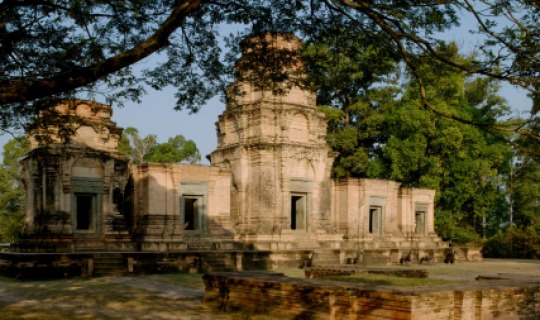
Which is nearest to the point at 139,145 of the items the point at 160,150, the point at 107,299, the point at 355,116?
the point at 160,150

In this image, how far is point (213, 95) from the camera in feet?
36.0

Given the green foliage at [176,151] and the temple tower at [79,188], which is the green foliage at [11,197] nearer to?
the green foliage at [176,151]

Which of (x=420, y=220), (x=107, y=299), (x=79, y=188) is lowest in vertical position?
(x=107, y=299)

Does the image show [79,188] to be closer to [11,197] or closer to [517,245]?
[11,197]

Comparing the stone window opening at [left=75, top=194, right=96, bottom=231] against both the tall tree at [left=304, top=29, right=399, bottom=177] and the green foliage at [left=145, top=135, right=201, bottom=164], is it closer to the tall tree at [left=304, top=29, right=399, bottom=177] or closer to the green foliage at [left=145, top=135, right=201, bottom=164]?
the tall tree at [left=304, top=29, right=399, bottom=177]

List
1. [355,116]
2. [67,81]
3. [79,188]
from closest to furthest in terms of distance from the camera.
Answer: [67,81] < [79,188] < [355,116]

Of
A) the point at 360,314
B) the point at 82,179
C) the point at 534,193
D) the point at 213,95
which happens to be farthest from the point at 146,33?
the point at 534,193

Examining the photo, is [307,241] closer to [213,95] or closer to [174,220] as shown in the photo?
[174,220]

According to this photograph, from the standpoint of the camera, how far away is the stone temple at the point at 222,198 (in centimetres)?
1884

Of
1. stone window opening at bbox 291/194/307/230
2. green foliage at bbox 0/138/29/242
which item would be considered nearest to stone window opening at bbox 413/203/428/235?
stone window opening at bbox 291/194/307/230

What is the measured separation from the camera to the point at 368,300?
26.8 ft

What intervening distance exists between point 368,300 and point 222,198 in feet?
46.8

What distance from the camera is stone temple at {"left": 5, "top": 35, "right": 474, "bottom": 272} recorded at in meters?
18.8

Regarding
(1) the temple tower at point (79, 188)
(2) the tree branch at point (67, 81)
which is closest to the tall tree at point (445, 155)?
(1) the temple tower at point (79, 188)
